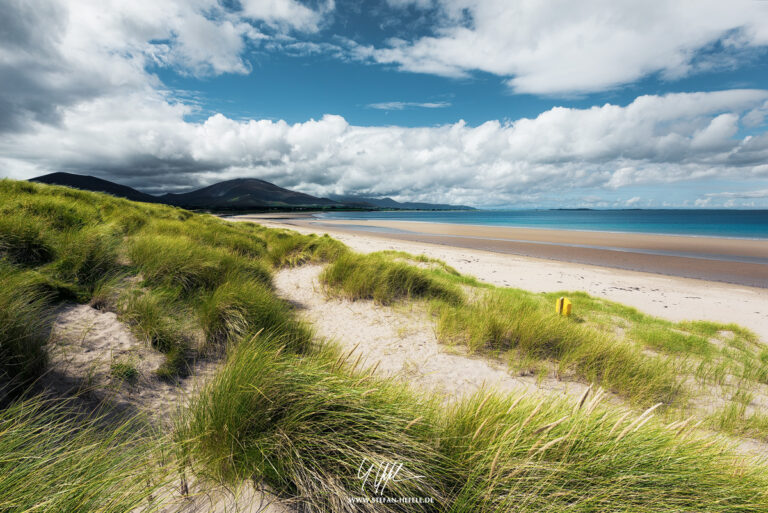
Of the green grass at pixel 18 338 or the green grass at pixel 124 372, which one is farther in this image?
the green grass at pixel 124 372

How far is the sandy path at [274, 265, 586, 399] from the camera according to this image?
178 inches

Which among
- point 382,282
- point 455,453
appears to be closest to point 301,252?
point 382,282

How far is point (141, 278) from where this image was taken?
5211mm

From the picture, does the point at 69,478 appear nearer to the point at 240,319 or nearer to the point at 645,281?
the point at 240,319

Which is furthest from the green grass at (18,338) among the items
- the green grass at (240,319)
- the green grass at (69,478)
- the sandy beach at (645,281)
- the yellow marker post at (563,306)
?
the sandy beach at (645,281)

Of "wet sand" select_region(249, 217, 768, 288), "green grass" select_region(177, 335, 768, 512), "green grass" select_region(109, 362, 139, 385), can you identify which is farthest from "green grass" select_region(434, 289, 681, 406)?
"wet sand" select_region(249, 217, 768, 288)

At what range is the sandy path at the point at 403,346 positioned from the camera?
451 centimetres

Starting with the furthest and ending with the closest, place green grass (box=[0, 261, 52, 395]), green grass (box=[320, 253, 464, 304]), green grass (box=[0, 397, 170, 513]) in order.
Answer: green grass (box=[320, 253, 464, 304])
green grass (box=[0, 261, 52, 395])
green grass (box=[0, 397, 170, 513])

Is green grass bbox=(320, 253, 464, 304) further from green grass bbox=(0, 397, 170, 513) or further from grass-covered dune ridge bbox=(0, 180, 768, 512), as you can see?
green grass bbox=(0, 397, 170, 513)

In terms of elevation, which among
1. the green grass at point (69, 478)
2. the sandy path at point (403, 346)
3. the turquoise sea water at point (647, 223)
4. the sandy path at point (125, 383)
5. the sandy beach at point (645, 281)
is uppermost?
the turquoise sea water at point (647, 223)

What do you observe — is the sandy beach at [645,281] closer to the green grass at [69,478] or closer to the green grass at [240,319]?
the green grass at [240,319]

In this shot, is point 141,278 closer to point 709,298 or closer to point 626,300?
point 626,300

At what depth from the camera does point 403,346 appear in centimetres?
557

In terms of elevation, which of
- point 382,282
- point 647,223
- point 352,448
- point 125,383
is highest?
point 647,223
